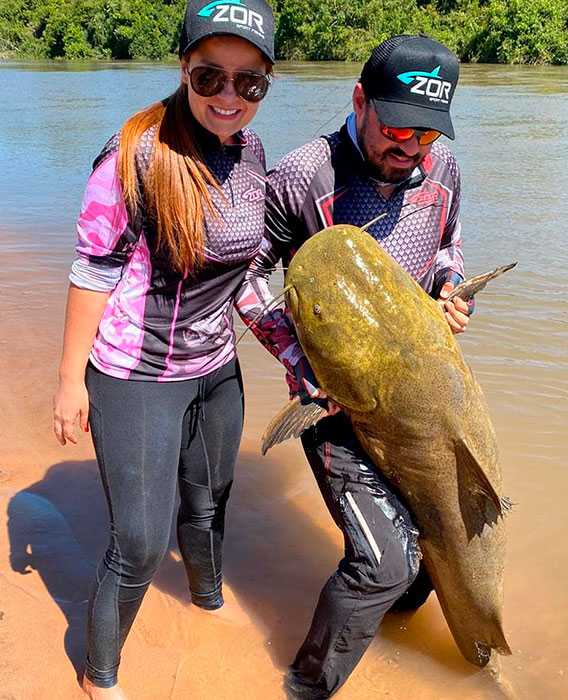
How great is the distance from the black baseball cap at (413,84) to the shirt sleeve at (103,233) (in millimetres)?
850

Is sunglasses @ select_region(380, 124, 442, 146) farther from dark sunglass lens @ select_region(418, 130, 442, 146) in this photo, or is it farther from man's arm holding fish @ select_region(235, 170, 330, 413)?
man's arm holding fish @ select_region(235, 170, 330, 413)

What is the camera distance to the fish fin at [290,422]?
7.51 feet

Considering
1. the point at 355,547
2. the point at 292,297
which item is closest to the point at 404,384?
the point at 292,297

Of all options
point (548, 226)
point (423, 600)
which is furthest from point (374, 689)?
point (548, 226)

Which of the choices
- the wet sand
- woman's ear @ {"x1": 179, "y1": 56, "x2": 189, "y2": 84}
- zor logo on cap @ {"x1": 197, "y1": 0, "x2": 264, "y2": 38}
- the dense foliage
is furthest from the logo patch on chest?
the dense foliage

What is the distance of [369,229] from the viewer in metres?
2.51

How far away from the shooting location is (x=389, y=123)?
2311 mm

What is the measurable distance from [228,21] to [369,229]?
0.79m

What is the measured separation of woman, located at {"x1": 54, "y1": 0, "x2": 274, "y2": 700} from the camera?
2.12m

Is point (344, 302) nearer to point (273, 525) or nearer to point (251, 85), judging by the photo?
point (251, 85)

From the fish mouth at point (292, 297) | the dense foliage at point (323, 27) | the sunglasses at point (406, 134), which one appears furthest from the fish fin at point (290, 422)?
the dense foliage at point (323, 27)

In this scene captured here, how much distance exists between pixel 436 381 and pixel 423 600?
1278mm

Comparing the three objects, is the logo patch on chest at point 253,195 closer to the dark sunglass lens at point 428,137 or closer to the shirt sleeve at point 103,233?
the shirt sleeve at point 103,233

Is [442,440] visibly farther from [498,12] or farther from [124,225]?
[498,12]
